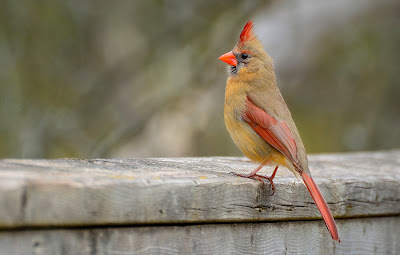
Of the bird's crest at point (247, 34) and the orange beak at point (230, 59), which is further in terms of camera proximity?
the orange beak at point (230, 59)

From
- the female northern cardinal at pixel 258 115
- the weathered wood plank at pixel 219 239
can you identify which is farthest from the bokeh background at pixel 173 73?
the weathered wood plank at pixel 219 239

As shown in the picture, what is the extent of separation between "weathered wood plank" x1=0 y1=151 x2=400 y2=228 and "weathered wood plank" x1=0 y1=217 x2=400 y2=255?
4 centimetres

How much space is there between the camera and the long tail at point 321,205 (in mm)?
2520

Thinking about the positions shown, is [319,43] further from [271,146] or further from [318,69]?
[271,146]

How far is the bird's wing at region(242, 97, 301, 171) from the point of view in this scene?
10.1ft

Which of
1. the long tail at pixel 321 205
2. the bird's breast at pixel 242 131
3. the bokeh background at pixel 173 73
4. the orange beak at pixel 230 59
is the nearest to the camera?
the long tail at pixel 321 205

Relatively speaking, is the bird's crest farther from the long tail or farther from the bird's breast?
the long tail

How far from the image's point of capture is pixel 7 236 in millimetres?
1830

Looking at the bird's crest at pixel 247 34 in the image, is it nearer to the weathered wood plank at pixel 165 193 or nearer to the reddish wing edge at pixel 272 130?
the reddish wing edge at pixel 272 130

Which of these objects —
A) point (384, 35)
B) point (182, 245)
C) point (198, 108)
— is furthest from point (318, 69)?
point (182, 245)

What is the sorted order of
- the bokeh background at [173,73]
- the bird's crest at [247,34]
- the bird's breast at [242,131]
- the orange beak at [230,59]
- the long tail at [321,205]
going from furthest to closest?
1. the bokeh background at [173,73]
2. the orange beak at [230,59]
3. the bird's crest at [247,34]
4. the bird's breast at [242,131]
5. the long tail at [321,205]

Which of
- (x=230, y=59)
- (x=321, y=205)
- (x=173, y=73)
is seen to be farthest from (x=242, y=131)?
(x=173, y=73)

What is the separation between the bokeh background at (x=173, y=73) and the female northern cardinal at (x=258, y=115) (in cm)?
220

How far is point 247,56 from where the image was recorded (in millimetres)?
3750
